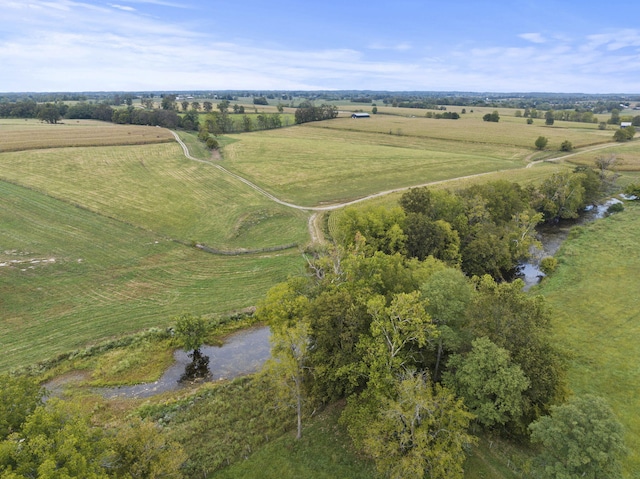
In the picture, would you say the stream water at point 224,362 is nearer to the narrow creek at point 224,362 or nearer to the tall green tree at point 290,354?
the narrow creek at point 224,362

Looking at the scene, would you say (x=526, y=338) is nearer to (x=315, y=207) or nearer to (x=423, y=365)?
(x=423, y=365)

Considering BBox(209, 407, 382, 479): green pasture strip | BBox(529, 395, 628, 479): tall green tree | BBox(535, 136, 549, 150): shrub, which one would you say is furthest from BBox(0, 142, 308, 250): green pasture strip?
BBox(535, 136, 549, 150): shrub

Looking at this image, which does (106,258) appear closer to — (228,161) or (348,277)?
(348,277)

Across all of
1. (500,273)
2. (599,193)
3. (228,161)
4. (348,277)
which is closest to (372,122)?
(228,161)

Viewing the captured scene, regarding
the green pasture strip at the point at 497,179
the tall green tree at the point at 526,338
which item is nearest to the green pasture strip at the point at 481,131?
the green pasture strip at the point at 497,179

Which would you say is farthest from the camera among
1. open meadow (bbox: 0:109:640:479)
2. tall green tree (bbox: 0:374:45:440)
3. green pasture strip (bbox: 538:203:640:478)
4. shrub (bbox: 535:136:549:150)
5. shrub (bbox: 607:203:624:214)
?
shrub (bbox: 535:136:549:150)

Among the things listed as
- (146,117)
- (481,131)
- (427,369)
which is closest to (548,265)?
(427,369)

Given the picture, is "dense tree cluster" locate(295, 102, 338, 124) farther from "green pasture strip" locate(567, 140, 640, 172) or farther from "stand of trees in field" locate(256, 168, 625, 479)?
"stand of trees in field" locate(256, 168, 625, 479)
